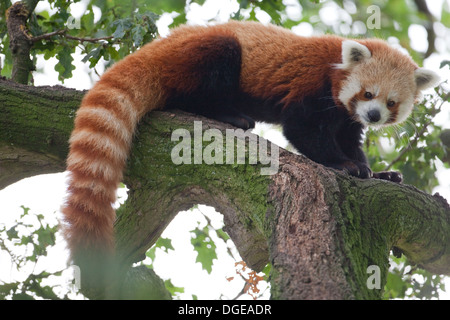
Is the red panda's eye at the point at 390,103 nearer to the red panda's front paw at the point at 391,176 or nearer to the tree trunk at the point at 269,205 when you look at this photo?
the red panda's front paw at the point at 391,176

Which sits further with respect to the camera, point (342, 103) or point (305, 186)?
point (342, 103)

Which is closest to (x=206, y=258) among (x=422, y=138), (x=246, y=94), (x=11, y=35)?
(x=246, y=94)

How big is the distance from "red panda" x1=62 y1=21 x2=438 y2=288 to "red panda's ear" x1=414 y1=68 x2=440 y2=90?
0.4 inches

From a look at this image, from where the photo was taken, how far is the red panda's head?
5129 millimetres

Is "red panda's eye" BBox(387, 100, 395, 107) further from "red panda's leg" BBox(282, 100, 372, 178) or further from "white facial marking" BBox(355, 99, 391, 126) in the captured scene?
"red panda's leg" BBox(282, 100, 372, 178)

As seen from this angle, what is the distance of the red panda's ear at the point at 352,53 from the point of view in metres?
5.00

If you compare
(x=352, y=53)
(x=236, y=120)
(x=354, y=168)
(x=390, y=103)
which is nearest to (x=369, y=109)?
(x=390, y=103)

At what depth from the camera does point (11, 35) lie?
17.1 feet

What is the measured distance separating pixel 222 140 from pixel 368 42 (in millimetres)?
2542

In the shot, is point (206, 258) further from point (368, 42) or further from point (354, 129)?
Answer: point (368, 42)

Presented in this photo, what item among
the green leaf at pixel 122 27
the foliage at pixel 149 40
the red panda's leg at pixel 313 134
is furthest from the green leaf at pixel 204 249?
the green leaf at pixel 122 27

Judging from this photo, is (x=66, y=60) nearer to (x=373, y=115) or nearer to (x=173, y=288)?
Answer: (x=173, y=288)

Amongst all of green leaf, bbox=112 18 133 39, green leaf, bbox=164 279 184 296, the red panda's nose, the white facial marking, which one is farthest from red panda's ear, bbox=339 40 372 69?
green leaf, bbox=164 279 184 296
